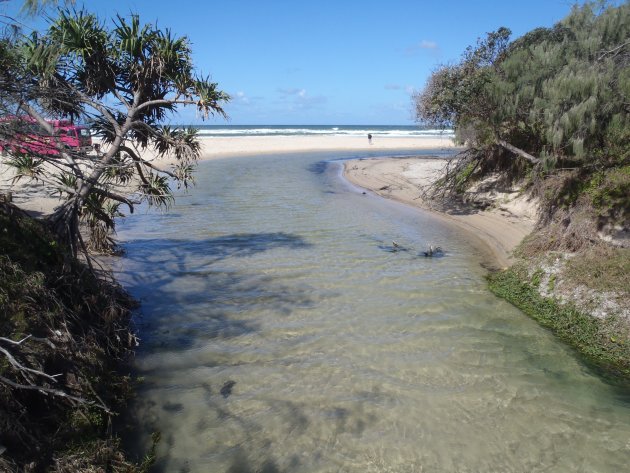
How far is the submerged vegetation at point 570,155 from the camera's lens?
7215 millimetres

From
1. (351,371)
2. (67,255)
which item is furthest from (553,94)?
(67,255)

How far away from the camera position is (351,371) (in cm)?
600

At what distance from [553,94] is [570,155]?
2.00 meters

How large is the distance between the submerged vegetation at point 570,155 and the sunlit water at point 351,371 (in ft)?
2.44

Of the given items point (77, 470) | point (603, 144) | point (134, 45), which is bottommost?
point (77, 470)

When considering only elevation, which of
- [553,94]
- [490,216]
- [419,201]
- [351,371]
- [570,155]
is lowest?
[351,371]

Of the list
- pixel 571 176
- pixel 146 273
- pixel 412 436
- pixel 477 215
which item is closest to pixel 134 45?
pixel 146 273

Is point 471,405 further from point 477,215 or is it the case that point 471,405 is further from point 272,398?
point 477,215

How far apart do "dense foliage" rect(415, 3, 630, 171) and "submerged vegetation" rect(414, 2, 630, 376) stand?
0.03m

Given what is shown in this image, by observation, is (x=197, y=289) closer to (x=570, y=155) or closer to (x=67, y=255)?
(x=67, y=255)

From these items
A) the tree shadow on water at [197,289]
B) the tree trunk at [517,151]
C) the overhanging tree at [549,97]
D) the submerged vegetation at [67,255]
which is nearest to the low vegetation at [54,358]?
the submerged vegetation at [67,255]

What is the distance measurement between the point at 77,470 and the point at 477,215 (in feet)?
47.4

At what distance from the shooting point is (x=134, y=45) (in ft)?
26.1

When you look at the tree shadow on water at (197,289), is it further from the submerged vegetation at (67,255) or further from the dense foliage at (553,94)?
the dense foliage at (553,94)
